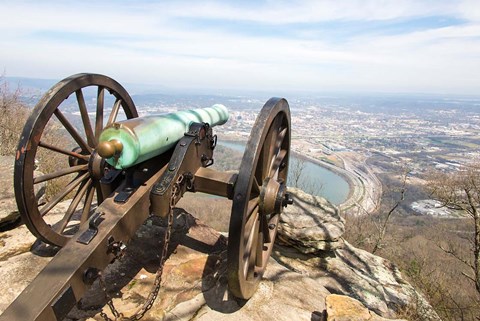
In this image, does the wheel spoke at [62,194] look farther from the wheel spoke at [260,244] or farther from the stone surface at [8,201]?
the wheel spoke at [260,244]

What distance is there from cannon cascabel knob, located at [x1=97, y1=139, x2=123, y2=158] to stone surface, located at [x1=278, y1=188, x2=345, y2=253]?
3.38m

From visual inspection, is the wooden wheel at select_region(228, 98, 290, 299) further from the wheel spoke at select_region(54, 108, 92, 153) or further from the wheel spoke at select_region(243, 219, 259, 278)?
the wheel spoke at select_region(54, 108, 92, 153)

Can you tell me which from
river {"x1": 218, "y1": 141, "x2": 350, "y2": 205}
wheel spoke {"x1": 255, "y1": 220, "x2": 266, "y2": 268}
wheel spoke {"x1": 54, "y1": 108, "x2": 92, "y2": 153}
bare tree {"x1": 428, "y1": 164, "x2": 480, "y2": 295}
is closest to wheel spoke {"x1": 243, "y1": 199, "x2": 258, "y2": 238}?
wheel spoke {"x1": 255, "y1": 220, "x2": 266, "y2": 268}

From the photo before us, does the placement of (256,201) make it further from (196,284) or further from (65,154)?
(65,154)

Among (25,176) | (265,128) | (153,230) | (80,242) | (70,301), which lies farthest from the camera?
(153,230)

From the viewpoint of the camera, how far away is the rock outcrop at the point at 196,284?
2934 millimetres

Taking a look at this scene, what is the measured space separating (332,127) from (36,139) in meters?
79.6

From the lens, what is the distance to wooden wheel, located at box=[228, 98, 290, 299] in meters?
2.42

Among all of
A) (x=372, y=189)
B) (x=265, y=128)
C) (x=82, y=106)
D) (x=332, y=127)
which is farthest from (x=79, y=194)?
(x=332, y=127)

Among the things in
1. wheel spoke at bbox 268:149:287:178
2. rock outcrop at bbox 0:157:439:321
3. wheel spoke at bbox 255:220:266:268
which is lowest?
rock outcrop at bbox 0:157:439:321

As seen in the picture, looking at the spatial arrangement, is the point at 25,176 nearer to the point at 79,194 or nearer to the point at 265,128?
the point at 79,194

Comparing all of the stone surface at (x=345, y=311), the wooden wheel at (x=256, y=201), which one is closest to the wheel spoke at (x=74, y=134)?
the wooden wheel at (x=256, y=201)

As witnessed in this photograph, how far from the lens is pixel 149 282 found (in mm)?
3316

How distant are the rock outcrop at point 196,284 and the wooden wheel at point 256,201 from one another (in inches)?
13.3
